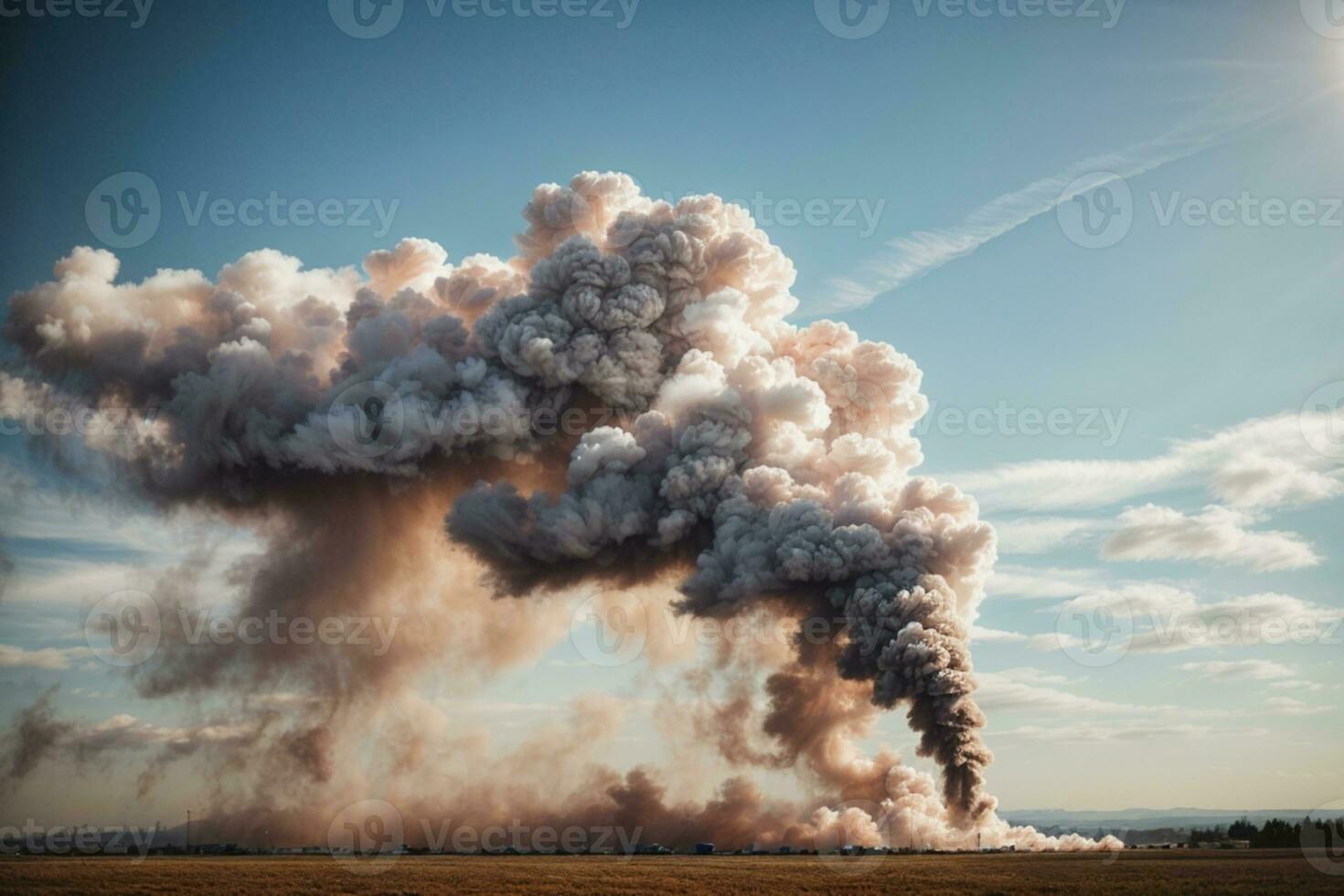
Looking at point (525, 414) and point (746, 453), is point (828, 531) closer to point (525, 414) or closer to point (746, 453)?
point (746, 453)

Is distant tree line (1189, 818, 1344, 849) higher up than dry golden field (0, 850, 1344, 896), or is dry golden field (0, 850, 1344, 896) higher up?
dry golden field (0, 850, 1344, 896)

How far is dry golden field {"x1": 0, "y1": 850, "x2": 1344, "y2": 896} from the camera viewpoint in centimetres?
5006

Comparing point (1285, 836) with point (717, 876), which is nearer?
point (717, 876)

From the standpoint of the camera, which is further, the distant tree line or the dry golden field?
the distant tree line

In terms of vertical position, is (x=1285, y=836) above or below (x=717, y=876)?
below

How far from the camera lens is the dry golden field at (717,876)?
50.1m

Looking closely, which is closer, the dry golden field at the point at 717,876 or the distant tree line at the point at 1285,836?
the dry golden field at the point at 717,876

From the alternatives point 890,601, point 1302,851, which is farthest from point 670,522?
point 1302,851

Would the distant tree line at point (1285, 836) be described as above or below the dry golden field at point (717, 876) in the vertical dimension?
below

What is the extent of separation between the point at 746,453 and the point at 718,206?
20.5m

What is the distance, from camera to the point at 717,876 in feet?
191

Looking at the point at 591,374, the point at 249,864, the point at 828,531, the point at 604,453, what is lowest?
the point at 249,864

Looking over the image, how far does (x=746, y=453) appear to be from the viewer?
84.8m

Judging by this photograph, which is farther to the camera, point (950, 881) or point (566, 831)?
point (566, 831)
